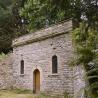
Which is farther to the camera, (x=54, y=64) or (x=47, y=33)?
(x=47, y=33)

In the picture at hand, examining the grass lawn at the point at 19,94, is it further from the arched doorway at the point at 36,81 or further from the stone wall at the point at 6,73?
the stone wall at the point at 6,73

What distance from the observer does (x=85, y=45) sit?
45.7 ft

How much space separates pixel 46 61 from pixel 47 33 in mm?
2004

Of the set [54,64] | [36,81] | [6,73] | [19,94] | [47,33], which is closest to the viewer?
[54,64]

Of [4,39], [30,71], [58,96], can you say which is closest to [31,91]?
[30,71]

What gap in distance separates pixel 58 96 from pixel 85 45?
6275mm

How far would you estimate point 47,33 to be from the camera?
20.8 metres

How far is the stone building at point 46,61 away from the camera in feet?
61.2

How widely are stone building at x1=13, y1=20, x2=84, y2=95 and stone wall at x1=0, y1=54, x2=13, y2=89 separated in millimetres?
577

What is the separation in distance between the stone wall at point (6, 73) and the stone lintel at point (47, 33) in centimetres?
188

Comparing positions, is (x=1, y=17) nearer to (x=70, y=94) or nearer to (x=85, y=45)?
(x=70, y=94)

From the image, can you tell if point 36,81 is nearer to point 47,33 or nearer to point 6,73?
point 47,33

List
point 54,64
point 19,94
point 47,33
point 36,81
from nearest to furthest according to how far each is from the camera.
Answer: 1. point 54,64
2. point 47,33
3. point 19,94
4. point 36,81

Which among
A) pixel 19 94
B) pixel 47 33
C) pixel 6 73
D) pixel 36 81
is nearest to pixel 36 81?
pixel 36 81
